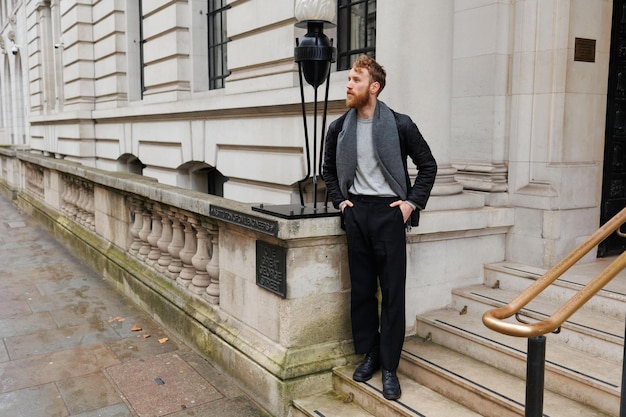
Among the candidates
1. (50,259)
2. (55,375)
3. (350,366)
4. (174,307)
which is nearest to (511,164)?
(350,366)

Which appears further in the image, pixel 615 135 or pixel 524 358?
pixel 615 135

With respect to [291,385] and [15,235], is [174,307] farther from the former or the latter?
[15,235]

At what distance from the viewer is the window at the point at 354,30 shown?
816cm

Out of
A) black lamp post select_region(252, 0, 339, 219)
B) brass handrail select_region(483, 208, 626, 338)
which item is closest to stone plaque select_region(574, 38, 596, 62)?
black lamp post select_region(252, 0, 339, 219)

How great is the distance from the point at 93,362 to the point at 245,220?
208 cm

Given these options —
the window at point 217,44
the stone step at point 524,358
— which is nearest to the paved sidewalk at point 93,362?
the stone step at point 524,358

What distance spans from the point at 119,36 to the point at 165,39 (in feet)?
9.80

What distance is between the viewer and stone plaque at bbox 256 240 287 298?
13.9 ft

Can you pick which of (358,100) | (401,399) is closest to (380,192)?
(358,100)

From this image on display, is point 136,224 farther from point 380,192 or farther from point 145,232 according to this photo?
point 380,192

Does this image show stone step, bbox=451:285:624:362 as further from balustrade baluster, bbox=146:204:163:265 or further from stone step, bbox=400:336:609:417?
balustrade baluster, bbox=146:204:163:265

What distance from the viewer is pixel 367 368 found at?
4.20 meters

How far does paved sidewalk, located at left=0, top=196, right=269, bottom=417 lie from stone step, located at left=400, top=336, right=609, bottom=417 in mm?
1227

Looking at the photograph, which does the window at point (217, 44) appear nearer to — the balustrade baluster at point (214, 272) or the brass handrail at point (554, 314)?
the balustrade baluster at point (214, 272)
